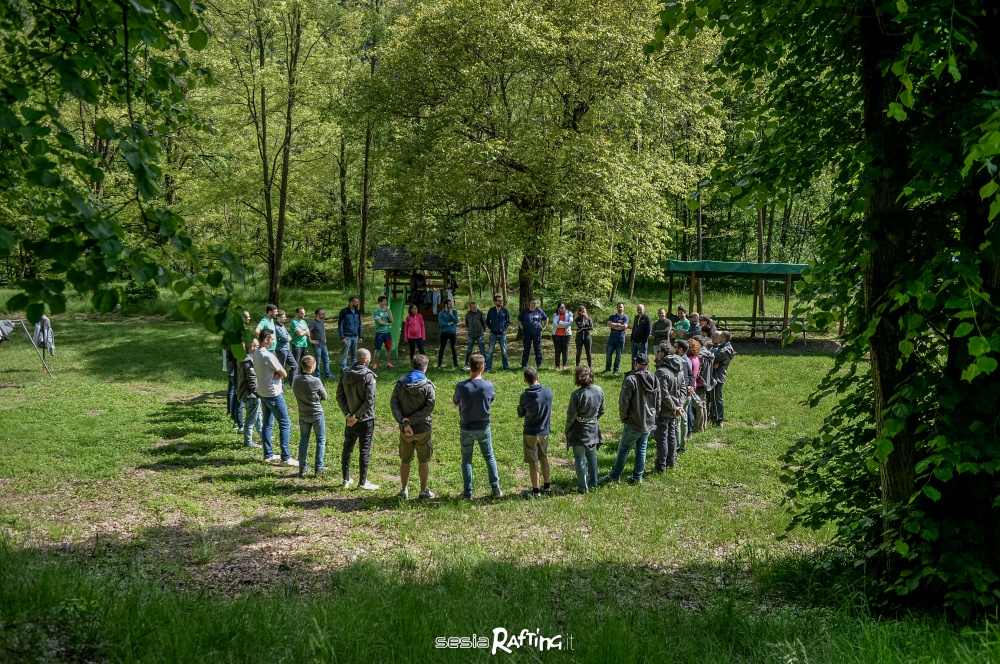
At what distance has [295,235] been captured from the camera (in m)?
34.1

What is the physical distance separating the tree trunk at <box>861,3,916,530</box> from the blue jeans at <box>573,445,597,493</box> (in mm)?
4921

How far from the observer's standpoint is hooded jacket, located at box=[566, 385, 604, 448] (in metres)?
9.66

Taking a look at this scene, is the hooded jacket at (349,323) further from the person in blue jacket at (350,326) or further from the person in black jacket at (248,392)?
the person in black jacket at (248,392)

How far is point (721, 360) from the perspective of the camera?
42.9 feet

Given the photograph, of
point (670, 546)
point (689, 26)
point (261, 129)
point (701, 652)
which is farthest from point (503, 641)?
point (261, 129)

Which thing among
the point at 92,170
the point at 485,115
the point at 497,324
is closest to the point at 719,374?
the point at 497,324

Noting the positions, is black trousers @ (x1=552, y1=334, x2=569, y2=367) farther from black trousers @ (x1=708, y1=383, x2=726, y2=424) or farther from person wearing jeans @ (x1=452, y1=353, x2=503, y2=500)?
person wearing jeans @ (x1=452, y1=353, x2=503, y2=500)

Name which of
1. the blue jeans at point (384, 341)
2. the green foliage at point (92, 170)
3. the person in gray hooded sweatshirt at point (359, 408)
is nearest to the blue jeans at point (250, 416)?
the person in gray hooded sweatshirt at point (359, 408)

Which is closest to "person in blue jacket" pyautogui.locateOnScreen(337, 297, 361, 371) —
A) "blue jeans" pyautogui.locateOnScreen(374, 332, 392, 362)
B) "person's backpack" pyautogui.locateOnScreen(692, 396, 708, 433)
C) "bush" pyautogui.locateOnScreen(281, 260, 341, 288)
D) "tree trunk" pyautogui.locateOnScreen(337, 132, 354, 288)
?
"blue jeans" pyautogui.locateOnScreen(374, 332, 392, 362)

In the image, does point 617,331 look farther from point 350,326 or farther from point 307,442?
point 307,442

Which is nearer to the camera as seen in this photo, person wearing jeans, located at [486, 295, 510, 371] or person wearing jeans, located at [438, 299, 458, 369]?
person wearing jeans, located at [486, 295, 510, 371]

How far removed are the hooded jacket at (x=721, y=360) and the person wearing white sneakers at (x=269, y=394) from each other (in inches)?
287

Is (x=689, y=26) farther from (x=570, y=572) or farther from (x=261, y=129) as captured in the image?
(x=261, y=129)

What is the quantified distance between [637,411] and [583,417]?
81 cm
